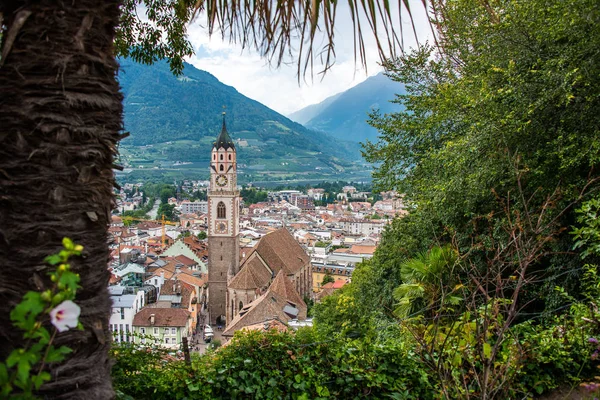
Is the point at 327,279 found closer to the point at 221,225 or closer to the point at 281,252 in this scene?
the point at 281,252

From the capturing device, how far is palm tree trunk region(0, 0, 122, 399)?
1.27 m

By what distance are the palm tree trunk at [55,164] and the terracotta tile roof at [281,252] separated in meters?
26.8

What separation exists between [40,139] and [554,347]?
4081 mm

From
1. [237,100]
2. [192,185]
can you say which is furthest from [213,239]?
[237,100]

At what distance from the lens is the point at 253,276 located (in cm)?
2398

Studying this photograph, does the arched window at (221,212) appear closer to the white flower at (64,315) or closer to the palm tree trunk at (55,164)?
the palm tree trunk at (55,164)

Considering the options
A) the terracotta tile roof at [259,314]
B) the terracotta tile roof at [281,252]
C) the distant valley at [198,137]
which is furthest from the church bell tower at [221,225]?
the distant valley at [198,137]

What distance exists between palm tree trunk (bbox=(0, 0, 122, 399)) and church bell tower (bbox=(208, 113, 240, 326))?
88.2ft

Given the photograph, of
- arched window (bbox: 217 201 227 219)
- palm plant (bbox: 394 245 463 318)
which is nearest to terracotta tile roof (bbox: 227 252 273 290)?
arched window (bbox: 217 201 227 219)

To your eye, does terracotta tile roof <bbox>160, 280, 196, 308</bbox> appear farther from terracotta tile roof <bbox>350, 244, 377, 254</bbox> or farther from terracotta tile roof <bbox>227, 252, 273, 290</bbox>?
terracotta tile roof <bbox>350, 244, 377, 254</bbox>

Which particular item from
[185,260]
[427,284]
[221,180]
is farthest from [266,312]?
[185,260]

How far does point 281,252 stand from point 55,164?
94.6ft

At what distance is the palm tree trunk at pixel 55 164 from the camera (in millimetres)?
1266

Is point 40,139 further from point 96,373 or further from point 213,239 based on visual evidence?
point 213,239
